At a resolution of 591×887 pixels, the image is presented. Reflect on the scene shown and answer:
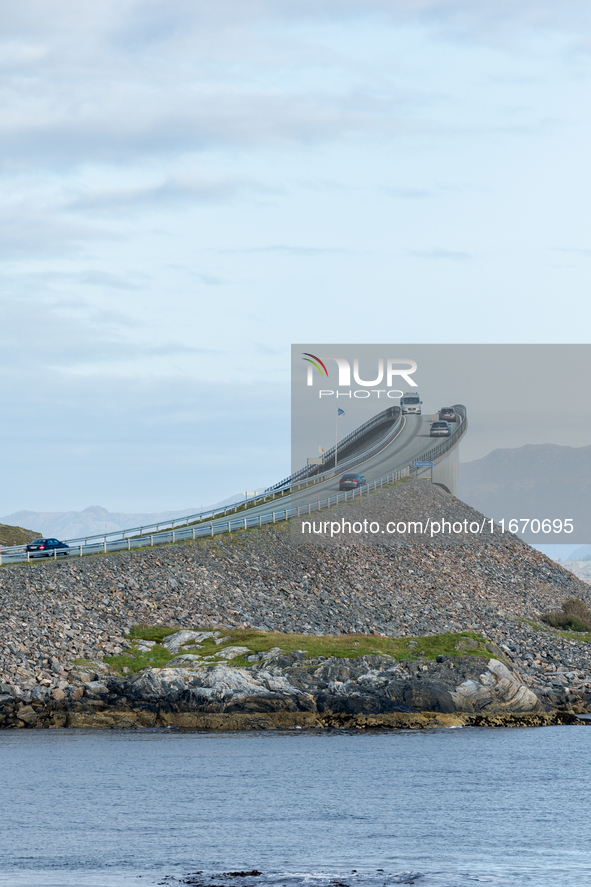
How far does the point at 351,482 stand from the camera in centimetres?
9912

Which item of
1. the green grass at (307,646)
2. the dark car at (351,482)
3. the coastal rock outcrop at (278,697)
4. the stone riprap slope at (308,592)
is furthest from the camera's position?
the dark car at (351,482)

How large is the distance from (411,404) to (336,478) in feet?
112

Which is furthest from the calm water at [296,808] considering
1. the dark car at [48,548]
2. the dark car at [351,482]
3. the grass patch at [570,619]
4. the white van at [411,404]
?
the white van at [411,404]

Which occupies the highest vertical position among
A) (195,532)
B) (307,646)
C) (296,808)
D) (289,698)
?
(195,532)

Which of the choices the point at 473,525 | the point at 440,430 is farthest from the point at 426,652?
the point at 440,430

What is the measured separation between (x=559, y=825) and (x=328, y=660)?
26275mm

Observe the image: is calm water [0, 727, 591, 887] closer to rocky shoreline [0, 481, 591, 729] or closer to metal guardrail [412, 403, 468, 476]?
rocky shoreline [0, 481, 591, 729]

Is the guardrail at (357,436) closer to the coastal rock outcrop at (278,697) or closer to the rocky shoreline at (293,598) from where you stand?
the rocky shoreline at (293,598)

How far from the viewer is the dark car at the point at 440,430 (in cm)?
11906

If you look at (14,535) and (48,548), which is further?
(14,535)

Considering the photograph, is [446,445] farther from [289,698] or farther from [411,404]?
[289,698]

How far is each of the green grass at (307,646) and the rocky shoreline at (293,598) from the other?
1170 millimetres

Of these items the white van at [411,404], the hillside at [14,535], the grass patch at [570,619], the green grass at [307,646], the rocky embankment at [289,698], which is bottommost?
the rocky embankment at [289,698]

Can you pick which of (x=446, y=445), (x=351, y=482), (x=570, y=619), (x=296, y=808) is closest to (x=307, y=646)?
(x=296, y=808)
